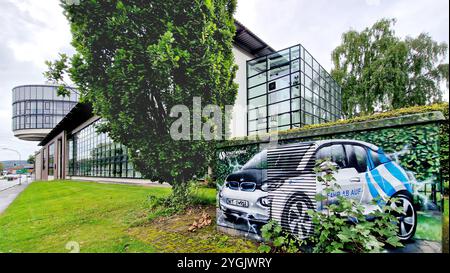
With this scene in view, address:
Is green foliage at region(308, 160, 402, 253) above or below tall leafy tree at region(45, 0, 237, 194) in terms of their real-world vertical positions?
below

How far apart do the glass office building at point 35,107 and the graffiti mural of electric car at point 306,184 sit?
18.5 feet

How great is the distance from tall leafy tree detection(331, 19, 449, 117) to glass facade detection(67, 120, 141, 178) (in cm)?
1444

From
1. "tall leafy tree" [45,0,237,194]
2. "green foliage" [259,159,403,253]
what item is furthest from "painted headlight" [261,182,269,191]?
"tall leafy tree" [45,0,237,194]

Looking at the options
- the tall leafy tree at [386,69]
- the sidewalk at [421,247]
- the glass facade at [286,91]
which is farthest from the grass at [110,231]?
the tall leafy tree at [386,69]

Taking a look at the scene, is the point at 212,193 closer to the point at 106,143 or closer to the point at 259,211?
the point at 259,211

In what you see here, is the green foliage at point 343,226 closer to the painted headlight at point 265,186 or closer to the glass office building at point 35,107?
the painted headlight at point 265,186

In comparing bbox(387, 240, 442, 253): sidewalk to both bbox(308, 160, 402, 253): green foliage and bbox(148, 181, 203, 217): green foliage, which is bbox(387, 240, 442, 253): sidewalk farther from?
bbox(148, 181, 203, 217): green foliage

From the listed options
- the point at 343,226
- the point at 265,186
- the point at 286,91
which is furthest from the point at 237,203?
the point at 286,91

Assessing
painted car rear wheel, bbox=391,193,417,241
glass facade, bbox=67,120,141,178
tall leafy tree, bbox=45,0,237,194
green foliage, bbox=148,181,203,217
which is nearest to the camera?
painted car rear wheel, bbox=391,193,417,241

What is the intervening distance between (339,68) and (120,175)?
51.7ft

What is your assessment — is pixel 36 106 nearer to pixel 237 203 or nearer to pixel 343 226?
pixel 237 203

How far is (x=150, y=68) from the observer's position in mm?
5203

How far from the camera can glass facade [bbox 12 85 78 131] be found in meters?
7.49
